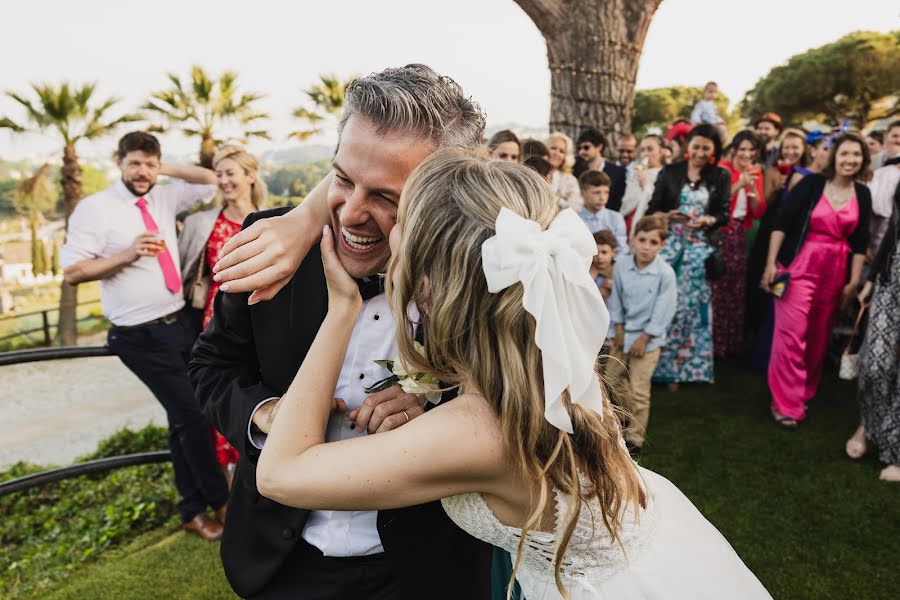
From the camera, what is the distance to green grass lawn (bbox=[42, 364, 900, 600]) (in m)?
3.03

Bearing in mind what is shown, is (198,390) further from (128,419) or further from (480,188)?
(128,419)

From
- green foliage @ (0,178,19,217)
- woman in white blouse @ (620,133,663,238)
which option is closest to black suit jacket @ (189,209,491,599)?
woman in white blouse @ (620,133,663,238)

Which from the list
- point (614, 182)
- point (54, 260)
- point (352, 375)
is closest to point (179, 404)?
point (352, 375)

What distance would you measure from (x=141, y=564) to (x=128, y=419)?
18.7 ft

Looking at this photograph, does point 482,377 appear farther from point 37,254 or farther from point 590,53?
point 37,254

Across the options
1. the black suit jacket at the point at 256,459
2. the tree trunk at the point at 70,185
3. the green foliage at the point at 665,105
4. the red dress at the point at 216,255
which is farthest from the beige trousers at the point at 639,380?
the green foliage at the point at 665,105

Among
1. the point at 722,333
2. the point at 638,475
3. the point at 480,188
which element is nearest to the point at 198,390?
the point at 480,188

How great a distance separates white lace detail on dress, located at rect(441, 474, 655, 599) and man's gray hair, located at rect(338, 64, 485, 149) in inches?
32.8

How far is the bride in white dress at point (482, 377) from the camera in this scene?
44.2 inches

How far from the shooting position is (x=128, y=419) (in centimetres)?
830

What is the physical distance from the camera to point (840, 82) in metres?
30.1

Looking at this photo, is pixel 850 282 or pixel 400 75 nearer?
pixel 400 75

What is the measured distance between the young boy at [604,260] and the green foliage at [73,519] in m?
3.24

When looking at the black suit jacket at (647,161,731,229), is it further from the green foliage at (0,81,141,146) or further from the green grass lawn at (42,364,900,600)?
the green foliage at (0,81,141,146)
